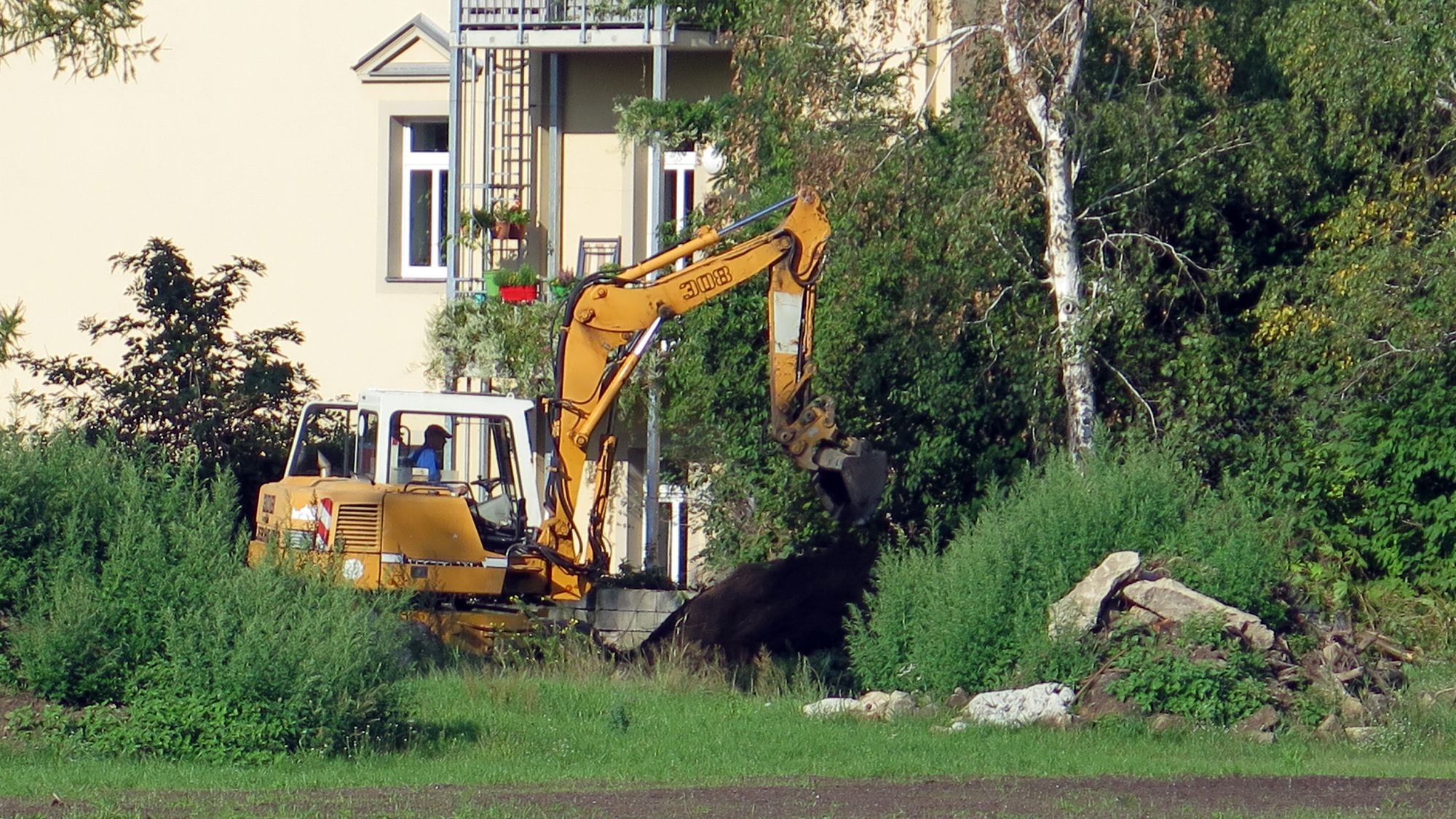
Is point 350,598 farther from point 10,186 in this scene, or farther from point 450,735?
point 10,186

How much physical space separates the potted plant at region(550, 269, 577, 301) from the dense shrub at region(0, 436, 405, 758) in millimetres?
9292

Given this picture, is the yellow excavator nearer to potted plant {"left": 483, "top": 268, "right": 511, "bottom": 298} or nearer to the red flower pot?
the red flower pot

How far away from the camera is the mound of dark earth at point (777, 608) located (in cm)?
1855

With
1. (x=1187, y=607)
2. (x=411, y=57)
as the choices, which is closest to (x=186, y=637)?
(x=1187, y=607)

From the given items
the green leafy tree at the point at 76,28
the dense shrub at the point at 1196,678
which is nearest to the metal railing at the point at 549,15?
the green leafy tree at the point at 76,28

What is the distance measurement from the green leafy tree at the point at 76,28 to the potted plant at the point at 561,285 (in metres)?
8.97

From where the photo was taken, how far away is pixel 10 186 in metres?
27.2

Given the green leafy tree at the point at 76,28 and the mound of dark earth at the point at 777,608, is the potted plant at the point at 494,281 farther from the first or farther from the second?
the green leafy tree at the point at 76,28

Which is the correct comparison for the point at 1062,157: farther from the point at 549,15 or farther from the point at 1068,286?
the point at 549,15

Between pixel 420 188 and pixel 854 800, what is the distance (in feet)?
55.5

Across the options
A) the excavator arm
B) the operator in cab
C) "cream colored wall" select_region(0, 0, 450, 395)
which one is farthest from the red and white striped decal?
"cream colored wall" select_region(0, 0, 450, 395)

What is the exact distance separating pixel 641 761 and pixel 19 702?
4.43m

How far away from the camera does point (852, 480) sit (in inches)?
622

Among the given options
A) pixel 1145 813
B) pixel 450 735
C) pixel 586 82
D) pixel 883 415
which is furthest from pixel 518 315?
pixel 1145 813
